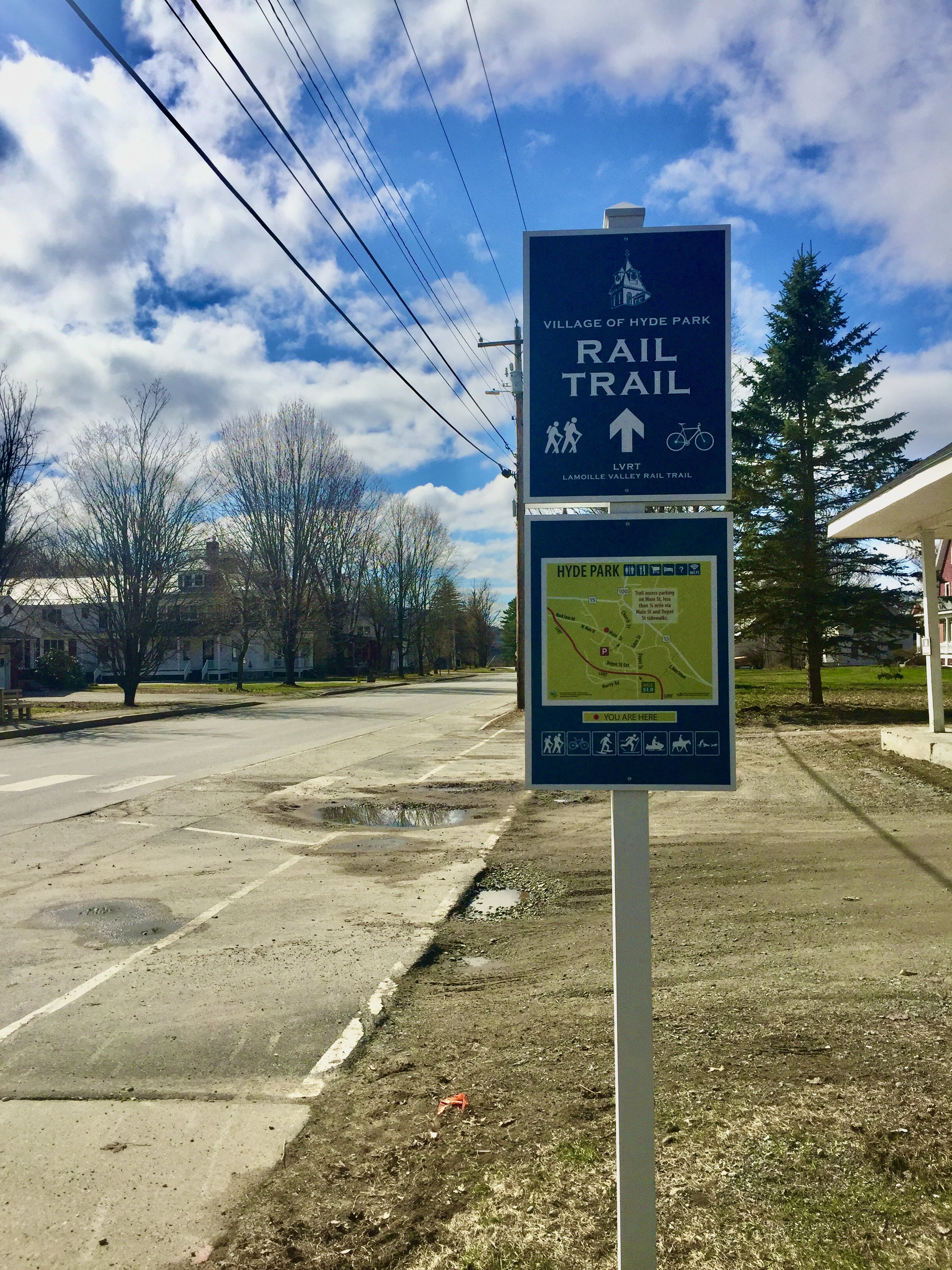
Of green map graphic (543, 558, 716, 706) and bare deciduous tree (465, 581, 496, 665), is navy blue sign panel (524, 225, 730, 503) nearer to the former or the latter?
green map graphic (543, 558, 716, 706)

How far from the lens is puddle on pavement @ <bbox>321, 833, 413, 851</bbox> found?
31.3 feet

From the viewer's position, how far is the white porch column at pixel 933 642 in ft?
47.0

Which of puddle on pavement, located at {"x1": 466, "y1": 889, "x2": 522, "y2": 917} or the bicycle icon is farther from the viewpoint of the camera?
puddle on pavement, located at {"x1": 466, "y1": 889, "x2": 522, "y2": 917}

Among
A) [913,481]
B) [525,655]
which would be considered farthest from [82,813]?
[913,481]

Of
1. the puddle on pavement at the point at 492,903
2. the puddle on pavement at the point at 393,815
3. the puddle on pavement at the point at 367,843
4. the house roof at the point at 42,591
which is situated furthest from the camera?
the house roof at the point at 42,591

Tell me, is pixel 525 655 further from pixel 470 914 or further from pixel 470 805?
pixel 470 805

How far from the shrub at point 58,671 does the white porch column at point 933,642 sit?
42.9 m

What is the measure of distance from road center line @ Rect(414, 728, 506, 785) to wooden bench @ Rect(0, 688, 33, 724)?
14136 mm

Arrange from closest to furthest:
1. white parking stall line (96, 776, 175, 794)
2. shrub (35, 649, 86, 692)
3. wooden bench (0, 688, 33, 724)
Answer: white parking stall line (96, 776, 175, 794) < wooden bench (0, 688, 33, 724) < shrub (35, 649, 86, 692)

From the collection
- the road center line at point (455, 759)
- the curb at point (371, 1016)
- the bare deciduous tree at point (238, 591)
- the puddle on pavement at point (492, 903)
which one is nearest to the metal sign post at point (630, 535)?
the curb at point (371, 1016)

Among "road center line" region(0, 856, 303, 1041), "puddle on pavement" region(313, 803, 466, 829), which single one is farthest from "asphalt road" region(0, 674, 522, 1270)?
"puddle on pavement" region(313, 803, 466, 829)

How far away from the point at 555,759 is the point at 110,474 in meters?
36.6

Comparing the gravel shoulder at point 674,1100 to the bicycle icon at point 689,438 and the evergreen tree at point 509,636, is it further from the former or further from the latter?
the evergreen tree at point 509,636

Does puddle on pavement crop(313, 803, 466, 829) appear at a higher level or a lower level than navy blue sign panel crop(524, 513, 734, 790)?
lower
